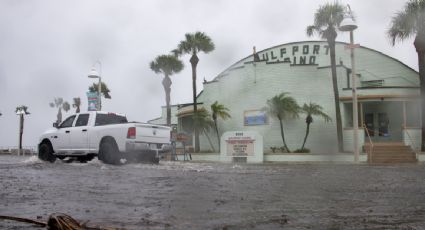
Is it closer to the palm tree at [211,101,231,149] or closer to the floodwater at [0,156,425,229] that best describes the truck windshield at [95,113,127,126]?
the palm tree at [211,101,231,149]

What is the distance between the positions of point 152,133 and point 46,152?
3.16 meters

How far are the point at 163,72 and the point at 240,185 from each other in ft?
8.01

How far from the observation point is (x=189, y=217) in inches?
142

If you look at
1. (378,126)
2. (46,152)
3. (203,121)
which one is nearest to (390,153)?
(378,126)

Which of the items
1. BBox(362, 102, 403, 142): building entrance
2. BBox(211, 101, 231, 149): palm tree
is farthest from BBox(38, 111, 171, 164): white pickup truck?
BBox(362, 102, 403, 142): building entrance

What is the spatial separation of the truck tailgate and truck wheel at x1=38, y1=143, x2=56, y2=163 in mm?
2981

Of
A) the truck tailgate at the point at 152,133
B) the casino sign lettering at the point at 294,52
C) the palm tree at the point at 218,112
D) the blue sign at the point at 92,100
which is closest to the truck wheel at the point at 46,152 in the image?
the truck tailgate at the point at 152,133

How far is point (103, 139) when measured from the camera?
10.7 metres

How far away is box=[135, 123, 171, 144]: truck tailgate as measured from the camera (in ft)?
34.4

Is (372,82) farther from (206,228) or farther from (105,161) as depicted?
(206,228)

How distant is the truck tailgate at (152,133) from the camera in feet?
34.4

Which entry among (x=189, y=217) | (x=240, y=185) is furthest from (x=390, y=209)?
(x=240, y=185)

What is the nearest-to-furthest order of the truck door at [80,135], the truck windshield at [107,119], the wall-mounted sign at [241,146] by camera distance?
the truck door at [80,135], the truck windshield at [107,119], the wall-mounted sign at [241,146]

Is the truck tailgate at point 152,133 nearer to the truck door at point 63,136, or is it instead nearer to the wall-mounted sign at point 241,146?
the truck door at point 63,136
